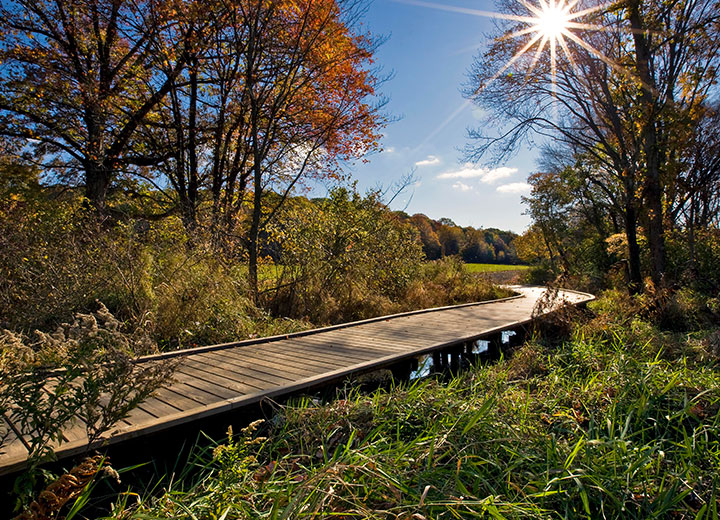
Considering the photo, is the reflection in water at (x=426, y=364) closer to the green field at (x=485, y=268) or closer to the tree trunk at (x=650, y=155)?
the tree trunk at (x=650, y=155)

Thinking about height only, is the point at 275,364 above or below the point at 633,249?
below

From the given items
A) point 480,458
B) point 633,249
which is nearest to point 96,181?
point 480,458

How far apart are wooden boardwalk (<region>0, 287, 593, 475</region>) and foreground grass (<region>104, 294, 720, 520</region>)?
1.17 feet

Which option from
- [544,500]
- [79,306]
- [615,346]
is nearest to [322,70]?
[79,306]

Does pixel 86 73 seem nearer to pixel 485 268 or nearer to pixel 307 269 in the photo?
pixel 307 269

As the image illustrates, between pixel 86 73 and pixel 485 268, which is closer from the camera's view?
pixel 86 73

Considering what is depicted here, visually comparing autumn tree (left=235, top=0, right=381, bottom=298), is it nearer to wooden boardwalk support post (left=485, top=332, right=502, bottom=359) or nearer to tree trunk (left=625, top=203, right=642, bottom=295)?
wooden boardwalk support post (left=485, top=332, right=502, bottom=359)

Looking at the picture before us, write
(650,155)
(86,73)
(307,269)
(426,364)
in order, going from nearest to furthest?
(426,364)
(307,269)
(650,155)
(86,73)

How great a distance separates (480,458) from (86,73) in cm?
1177

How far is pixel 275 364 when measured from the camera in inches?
164

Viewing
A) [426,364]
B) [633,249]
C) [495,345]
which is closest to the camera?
[495,345]

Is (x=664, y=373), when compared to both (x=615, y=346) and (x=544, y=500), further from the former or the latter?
(x=544, y=500)

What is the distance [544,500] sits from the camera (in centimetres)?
198

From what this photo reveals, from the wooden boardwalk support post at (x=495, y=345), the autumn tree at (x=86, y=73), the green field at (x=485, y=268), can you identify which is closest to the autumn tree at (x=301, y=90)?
the autumn tree at (x=86, y=73)
